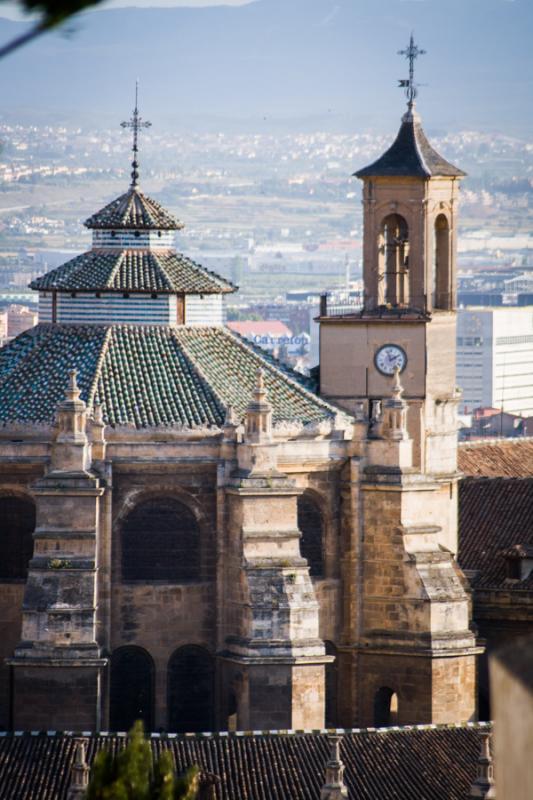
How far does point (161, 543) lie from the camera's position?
215 ft

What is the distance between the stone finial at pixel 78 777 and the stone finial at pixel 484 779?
264 inches

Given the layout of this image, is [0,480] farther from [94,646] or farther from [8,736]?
[8,736]

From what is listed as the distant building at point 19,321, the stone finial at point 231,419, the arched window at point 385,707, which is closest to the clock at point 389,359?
the stone finial at point 231,419

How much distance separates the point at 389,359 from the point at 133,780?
36821mm

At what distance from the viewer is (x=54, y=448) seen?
64.2 m

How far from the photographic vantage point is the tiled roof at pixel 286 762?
53.2 metres

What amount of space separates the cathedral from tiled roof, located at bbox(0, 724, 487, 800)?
195 inches

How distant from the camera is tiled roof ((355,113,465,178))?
235ft

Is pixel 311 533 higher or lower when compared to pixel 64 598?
higher

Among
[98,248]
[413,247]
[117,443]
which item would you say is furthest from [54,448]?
[413,247]

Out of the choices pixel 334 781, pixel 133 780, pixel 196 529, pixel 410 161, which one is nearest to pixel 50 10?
pixel 133 780

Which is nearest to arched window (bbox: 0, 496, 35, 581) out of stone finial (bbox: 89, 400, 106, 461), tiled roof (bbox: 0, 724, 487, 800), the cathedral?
the cathedral

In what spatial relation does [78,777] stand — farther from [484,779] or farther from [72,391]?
[72,391]

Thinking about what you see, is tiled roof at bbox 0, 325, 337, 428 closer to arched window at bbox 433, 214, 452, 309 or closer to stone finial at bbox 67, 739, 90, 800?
arched window at bbox 433, 214, 452, 309
